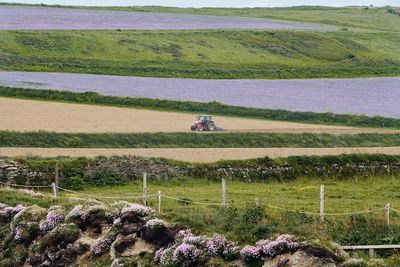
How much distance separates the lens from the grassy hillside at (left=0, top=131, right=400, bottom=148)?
183 ft

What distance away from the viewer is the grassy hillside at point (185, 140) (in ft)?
183

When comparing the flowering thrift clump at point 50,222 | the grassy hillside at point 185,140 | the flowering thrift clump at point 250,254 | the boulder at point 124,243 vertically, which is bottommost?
the grassy hillside at point 185,140

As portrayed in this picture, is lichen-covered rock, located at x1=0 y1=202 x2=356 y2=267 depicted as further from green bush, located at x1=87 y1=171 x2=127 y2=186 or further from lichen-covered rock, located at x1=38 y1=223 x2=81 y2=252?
green bush, located at x1=87 y1=171 x2=127 y2=186

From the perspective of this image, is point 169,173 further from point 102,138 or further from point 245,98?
point 245,98

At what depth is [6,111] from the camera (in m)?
69.1

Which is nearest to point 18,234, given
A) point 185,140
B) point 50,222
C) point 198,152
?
point 50,222

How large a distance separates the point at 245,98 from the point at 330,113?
33.5 feet

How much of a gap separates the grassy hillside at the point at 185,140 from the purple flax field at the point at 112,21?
59.9 m

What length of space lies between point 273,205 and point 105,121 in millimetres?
33136

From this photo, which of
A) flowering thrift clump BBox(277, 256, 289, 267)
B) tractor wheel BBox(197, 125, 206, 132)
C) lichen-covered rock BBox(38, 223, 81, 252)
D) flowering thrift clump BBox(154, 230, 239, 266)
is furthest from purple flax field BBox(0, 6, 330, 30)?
flowering thrift clump BBox(277, 256, 289, 267)

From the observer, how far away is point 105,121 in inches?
2601

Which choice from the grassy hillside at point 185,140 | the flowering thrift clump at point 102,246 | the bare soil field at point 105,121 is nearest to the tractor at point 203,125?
the bare soil field at point 105,121

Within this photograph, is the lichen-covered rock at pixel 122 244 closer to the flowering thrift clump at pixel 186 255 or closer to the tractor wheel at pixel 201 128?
the flowering thrift clump at pixel 186 255

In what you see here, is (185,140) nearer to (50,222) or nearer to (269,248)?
(50,222)
